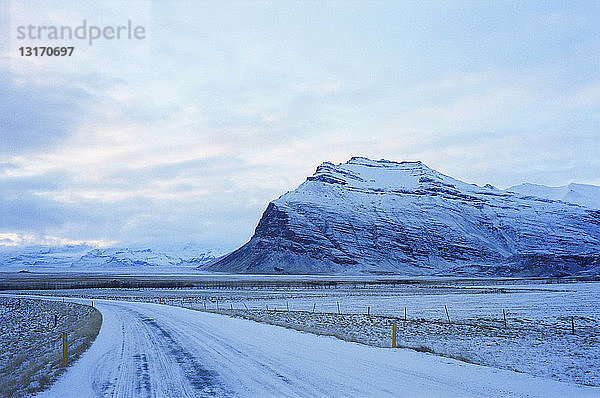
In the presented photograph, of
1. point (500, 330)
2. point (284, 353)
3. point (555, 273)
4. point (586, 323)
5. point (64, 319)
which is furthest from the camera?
point (555, 273)

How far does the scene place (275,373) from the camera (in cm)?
1403

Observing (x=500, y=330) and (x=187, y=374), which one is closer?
(x=187, y=374)

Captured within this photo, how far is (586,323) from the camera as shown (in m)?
31.3

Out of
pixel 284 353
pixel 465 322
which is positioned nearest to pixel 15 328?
pixel 284 353

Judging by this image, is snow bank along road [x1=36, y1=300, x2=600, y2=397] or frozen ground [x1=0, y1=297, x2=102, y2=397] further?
frozen ground [x1=0, y1=297, x2=102, y2=397]

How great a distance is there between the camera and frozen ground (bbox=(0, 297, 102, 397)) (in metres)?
13.5

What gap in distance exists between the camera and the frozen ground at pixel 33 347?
13.5 meters

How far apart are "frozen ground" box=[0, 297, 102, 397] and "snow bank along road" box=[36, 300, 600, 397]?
25.9 inches

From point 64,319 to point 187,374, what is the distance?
88.6ft

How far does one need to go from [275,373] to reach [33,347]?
14067 mm

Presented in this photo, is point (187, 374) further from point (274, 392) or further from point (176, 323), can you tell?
point (176, 323)

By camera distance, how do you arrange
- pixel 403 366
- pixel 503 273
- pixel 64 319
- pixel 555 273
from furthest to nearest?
pixel 503 273
pixel 555 273
pixel 64 319
pixel 403 366

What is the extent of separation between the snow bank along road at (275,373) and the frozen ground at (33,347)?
66 cm

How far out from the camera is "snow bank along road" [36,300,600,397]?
39.8ft
